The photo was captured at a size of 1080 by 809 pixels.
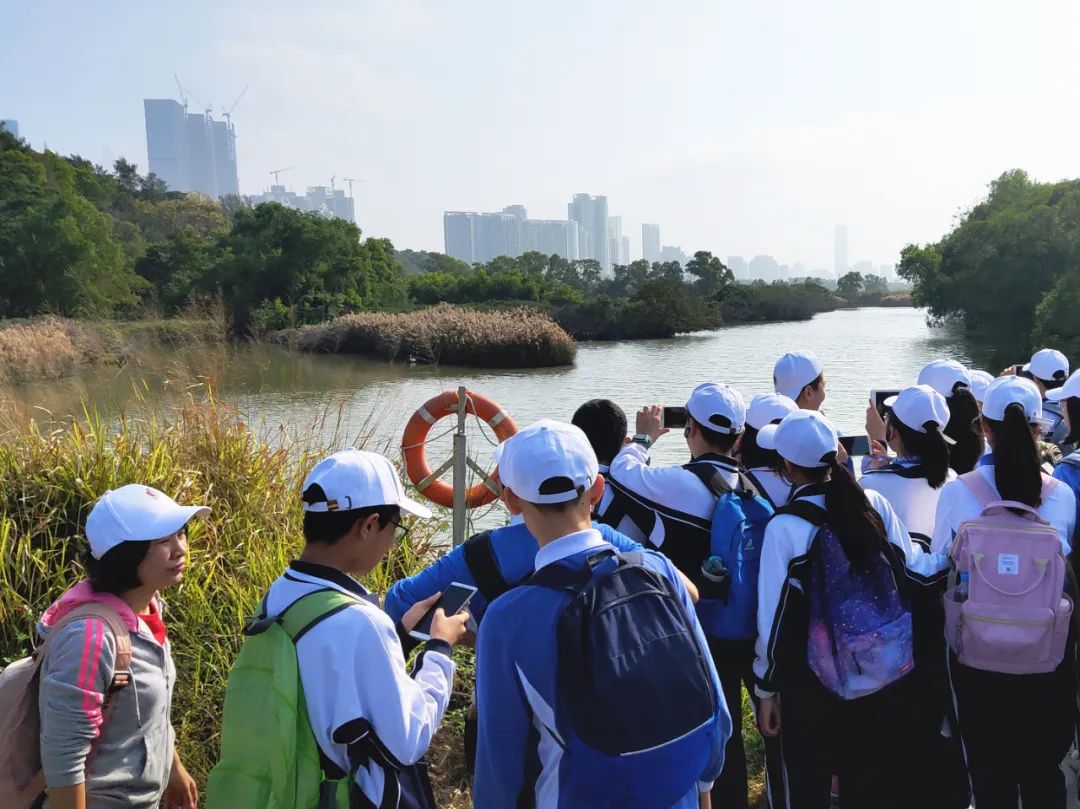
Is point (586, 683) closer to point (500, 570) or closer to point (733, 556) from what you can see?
point (500, 570)

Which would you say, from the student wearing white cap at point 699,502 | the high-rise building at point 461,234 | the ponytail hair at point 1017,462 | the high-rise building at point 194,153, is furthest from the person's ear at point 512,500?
the high-rise building at point 194,153

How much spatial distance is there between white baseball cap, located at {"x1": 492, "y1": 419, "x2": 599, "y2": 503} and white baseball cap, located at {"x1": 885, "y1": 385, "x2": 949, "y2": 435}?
153 centimetres

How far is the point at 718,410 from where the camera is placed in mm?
2572

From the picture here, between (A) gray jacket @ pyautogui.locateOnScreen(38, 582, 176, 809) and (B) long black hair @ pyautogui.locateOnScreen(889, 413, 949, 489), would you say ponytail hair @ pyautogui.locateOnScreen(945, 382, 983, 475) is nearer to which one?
(B) long black hair @ pyautogui.locateOnScreen(889, 413, 949, 489)

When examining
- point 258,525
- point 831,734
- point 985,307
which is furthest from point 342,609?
point 985,307

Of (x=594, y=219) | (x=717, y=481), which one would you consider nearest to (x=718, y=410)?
(x=717, y=481)

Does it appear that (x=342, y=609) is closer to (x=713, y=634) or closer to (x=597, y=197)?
(x=713, y=634)

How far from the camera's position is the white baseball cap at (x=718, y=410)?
2.57 meters

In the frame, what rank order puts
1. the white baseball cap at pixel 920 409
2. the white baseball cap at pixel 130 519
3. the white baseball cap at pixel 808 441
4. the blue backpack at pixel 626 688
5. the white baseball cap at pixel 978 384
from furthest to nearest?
1. the white baseball cap at pixel 978 384
2. the white baseball cap at pixel 920 409
3. the white baseball cap at pixel 808 441
4. the white baseball cap at pixel 130 519
5. the blue backpack at pixel 626 688

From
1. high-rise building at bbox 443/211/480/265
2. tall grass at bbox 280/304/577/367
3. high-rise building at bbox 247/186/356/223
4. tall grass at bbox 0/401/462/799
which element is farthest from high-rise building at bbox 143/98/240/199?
tall grass at bbox 0/401/462/799

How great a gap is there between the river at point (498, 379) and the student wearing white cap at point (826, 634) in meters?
3.65

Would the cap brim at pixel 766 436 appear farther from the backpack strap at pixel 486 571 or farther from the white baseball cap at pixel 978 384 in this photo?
the white baseball cap at pixel 978 384

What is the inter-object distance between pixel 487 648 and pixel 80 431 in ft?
11.8

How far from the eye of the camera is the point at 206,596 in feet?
11.3
